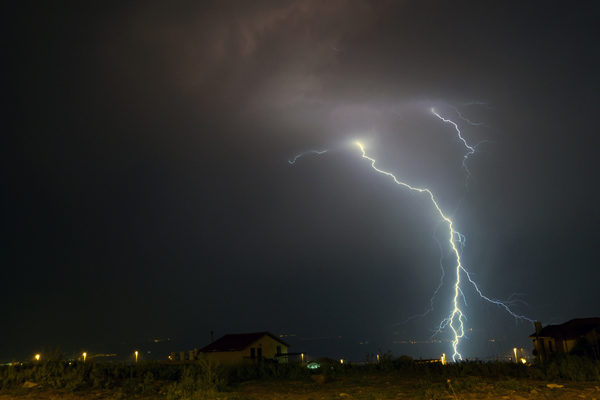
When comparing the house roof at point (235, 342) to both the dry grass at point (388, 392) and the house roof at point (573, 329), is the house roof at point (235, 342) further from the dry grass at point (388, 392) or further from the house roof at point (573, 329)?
the dry grass at point (388, 392)

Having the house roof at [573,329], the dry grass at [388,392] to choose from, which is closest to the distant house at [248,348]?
the house roof at [573,329]

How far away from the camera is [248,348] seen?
3247 cm

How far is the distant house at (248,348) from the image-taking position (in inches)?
1258

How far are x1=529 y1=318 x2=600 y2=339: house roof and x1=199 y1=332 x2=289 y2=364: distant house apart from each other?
59.8 ft

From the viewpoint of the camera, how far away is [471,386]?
6.62m

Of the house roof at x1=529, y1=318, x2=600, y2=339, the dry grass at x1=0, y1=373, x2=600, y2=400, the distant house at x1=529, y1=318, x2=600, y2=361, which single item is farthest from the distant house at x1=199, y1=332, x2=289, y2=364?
the dry grass at x1=0, y1=373, x2=600, y2=400

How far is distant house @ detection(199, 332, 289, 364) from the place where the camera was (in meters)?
32.0

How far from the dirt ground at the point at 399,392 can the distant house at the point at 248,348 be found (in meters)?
24.5

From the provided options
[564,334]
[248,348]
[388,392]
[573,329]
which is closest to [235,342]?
[248,348]

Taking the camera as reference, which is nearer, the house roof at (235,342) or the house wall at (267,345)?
the house roof at (235,342)

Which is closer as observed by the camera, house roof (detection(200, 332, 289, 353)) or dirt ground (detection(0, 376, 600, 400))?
dirt ground (detection(0, 376, 600, 400))

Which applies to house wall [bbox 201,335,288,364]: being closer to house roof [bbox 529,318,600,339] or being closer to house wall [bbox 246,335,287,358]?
house wall [bbox 246,335,287,358]

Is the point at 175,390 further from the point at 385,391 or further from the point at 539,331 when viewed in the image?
the point at 539,331

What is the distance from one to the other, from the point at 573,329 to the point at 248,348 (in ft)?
70.3
